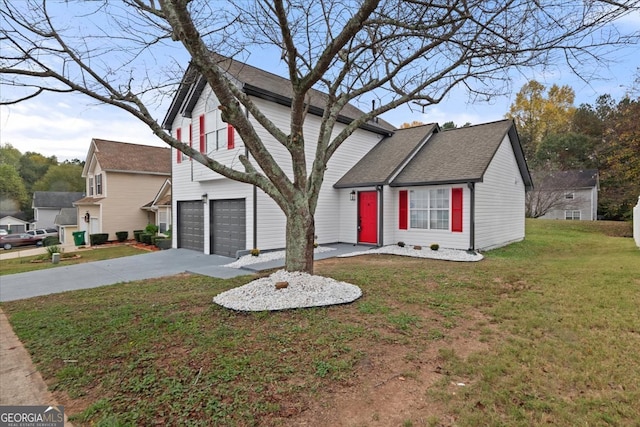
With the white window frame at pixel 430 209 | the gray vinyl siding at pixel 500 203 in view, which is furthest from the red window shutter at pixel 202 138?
the gray vinyl siding at pixel 500 203

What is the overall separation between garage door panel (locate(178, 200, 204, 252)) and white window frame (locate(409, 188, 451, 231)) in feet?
28.2

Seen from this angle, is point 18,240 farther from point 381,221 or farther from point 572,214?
point 572,214

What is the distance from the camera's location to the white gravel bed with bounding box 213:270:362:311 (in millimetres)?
5254

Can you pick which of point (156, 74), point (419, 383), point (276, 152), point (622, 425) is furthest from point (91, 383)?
point (276, 152)

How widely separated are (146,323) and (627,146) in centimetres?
2734

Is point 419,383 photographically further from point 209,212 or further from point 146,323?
point 209,212

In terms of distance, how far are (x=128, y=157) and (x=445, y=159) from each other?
2124 centimetres

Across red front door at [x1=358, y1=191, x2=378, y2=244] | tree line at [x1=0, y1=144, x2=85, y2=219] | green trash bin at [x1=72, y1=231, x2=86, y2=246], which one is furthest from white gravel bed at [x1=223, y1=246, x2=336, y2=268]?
tree line at [x1=0, y1=144, x2=85, y2=219]

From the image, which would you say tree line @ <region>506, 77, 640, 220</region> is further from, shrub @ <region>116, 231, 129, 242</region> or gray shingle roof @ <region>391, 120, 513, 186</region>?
shrub @ <region>116, 231, 129, 242</region>

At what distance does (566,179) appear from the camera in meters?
29.3

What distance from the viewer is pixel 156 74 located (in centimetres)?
623

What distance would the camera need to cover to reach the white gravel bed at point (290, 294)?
525cm

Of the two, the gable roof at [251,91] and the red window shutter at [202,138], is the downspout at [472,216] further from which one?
the red window shutter at [202,138]

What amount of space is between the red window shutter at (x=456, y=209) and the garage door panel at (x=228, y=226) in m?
7.39
